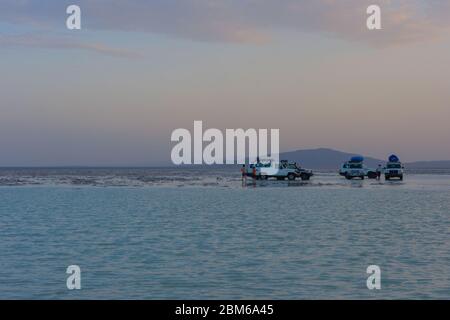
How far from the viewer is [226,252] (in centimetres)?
2067

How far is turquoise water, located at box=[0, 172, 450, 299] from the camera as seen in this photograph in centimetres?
1493

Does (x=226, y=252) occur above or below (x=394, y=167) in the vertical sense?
below

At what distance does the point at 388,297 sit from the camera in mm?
14031

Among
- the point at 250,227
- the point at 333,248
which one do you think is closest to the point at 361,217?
the point at 250,227

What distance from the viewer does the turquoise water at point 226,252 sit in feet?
49.0

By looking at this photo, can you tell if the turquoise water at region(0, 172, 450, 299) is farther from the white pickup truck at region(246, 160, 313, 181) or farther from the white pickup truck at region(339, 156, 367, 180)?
the white pickup truck at region(339, 156, 367, 180)

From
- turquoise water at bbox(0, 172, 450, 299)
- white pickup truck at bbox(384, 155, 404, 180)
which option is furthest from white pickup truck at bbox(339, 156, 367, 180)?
turquoise water at bbox(0, 172, 450, 299)

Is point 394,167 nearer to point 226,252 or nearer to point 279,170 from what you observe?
point 279,170

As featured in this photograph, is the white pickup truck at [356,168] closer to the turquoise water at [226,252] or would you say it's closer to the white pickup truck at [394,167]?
the white pickup truck at [394,167]

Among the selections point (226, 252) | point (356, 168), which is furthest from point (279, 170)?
point (226, 252)

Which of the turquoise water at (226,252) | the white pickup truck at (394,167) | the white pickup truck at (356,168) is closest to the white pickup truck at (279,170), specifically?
the white pickup truck at (356,168)
